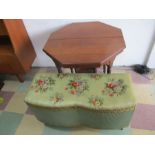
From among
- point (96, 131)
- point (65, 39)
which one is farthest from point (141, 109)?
point (65, 39)

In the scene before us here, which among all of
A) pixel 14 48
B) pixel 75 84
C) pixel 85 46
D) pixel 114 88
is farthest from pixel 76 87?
pixel 14 48

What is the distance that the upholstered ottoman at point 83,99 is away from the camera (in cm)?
111

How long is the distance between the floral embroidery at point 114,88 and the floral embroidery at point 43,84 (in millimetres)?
388

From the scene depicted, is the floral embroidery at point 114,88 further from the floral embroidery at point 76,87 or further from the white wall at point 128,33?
the white wall at point 128,33

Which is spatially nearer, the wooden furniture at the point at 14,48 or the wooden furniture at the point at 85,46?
the wooden furniture at the point at 85,46

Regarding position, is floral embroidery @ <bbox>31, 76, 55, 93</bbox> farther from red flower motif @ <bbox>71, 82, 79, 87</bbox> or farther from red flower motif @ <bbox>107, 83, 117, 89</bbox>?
red flower motif @ <bbox>107, 83, 117, 89</bbox>

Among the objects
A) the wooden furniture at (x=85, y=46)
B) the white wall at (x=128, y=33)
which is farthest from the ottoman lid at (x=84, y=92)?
the white wall at (x=128, y=33)

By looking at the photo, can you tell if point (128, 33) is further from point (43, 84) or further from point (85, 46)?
point (43, 84)

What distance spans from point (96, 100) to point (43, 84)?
42cm

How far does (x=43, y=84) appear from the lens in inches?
51.2

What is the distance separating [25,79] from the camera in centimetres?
206

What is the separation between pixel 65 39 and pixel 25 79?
32.5 inches

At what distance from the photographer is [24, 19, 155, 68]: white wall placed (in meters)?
1.69
